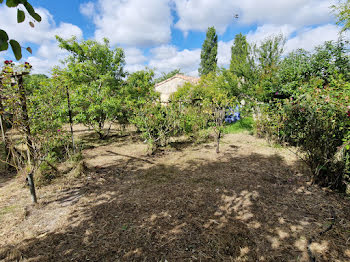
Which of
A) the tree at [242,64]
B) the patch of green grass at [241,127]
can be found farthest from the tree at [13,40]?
the tree at [242,64]

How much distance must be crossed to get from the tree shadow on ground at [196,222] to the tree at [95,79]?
3.22 m

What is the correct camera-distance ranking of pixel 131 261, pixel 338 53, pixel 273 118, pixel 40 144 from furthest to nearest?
1. pixel 273 118
2. pixel 338 53
3. pixel 40 144
4. pixel 131 261

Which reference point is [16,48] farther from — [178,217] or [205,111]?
[205,111]

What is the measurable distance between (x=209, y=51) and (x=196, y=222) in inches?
1297

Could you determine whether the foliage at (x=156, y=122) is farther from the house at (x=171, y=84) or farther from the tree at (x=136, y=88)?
the house at (x=171, y=84)

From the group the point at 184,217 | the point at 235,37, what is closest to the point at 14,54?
the point at 184,217

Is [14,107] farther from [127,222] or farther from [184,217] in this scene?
[184,217]

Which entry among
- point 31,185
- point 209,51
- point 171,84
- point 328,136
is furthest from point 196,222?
point 209,51

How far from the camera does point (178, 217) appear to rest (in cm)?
271

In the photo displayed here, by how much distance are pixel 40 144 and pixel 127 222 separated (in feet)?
7.99

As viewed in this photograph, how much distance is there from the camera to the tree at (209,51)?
3002cm

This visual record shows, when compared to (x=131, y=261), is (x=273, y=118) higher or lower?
higher

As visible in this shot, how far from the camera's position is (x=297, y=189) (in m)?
3.55

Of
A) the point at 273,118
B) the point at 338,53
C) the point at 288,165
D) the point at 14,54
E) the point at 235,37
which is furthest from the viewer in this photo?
the point at 235,37
